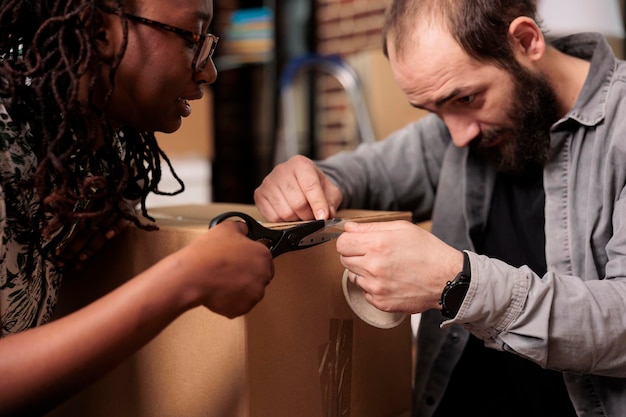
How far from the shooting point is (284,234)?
2.75 feet

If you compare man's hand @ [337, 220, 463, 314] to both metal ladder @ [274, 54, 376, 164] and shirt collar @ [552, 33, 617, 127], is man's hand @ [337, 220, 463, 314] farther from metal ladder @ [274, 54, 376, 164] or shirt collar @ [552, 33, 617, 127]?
metal ladder @ [274, 54, 376, 164]

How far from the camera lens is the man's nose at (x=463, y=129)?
3.80 feet

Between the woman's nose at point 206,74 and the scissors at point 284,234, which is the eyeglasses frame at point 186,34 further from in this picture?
the scissors at point 284,234

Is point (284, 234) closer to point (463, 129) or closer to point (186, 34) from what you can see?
point (186, 34)

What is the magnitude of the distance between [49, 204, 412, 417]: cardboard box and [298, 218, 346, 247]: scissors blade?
2 cm

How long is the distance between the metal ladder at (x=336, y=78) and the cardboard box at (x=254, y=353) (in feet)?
4.81

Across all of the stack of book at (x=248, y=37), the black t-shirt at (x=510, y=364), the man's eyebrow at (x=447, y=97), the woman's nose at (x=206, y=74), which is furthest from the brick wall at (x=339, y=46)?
the woman's nose at (x=206, y=74)

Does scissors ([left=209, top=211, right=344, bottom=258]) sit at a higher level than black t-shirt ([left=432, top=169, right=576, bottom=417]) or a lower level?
higher

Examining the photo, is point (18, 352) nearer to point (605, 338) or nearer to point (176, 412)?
point (176, 412)

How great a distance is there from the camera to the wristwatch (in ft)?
2.78

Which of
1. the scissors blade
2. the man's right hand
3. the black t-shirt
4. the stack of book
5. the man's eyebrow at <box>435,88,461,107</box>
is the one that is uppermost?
the stack of book

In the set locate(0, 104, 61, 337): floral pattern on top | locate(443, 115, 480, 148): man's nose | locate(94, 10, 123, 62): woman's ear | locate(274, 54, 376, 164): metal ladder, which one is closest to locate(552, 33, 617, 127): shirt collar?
locate(443, 115, 480, 148): man's nose

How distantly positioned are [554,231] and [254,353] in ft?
1.89

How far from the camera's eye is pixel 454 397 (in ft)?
4.26
